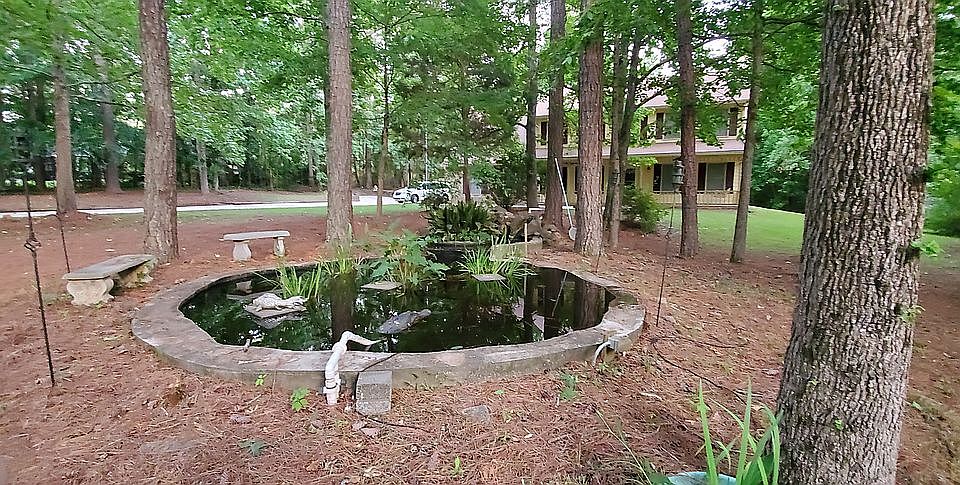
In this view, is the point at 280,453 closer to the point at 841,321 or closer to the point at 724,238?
the point at 841,321

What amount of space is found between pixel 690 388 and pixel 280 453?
2.28 m

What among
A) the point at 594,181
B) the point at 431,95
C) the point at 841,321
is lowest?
the point at 841,321

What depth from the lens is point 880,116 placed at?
1.60 meters

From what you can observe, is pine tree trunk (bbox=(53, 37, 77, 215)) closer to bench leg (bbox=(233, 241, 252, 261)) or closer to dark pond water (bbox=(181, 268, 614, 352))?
bench leg (bbox=(233, 241, 252, 261))

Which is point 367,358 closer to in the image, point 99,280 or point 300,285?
point 300,285

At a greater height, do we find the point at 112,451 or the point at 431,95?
the point at 431,95

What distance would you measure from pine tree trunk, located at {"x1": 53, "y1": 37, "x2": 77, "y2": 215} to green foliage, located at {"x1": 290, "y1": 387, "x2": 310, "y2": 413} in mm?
10440

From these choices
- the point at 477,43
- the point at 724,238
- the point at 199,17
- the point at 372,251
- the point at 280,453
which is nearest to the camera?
the point at 280,453

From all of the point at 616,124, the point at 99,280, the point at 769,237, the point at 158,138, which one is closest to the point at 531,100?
the point at 616,124

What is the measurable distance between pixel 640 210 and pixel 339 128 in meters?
8.44

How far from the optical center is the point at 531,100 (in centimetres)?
1119

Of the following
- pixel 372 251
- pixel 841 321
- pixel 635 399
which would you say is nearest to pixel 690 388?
pixel 635 399

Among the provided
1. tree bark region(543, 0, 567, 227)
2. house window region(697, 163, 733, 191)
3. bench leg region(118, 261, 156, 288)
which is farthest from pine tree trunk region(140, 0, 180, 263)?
house window region(697, 163, 733, 191)

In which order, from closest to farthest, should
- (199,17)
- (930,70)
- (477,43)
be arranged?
(930,70) → (199,17) → (477,43)
